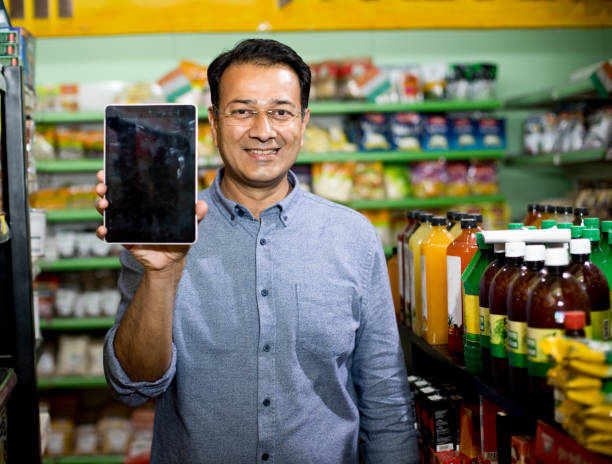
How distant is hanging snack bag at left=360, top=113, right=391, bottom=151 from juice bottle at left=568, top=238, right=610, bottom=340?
3077 mm

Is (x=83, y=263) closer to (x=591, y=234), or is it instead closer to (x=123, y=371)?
(x=123, y=371)

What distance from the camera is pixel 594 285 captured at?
51.2 inches

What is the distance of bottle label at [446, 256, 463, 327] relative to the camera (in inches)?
66.7

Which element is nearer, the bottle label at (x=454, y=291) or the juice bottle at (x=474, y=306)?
the juice bottle at (x=474, y=306)

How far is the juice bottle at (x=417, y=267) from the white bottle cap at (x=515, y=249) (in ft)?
1.88

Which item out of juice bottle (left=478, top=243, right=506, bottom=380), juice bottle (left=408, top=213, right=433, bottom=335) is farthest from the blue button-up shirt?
juice bottle (left=478, top=243, right=506, bottom=380)

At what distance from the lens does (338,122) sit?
473 cm

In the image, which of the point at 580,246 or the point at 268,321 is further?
Answer: the point at 268,321

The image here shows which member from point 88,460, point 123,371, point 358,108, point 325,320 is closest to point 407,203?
point 358,108

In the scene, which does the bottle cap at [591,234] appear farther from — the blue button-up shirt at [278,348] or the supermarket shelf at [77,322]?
the supermarket shelf at [77,322]

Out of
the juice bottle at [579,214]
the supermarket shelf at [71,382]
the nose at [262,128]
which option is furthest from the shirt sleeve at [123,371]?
the supermarket shelf at [71,382]

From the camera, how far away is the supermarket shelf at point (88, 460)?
4.11 metres

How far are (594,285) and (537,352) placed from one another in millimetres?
200

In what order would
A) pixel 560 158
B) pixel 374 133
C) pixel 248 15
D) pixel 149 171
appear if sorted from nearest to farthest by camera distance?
pixel 149 171
pixel 560 158
pixel 248 15
pixel 374 133
